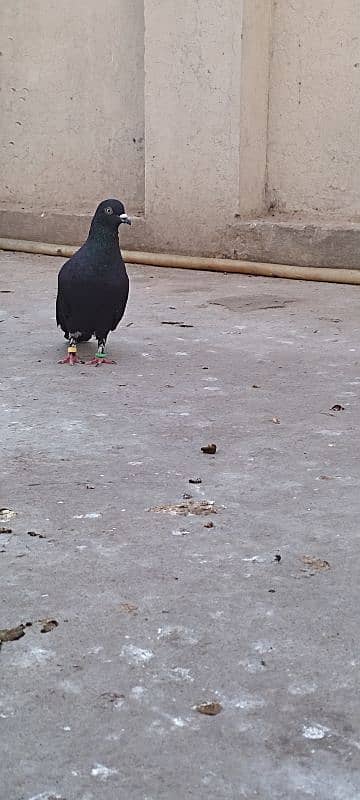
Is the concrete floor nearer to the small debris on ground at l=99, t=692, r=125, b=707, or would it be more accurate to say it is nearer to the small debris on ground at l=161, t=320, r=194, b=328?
the small debris on ground at l=99, t=692, r=125, b=707

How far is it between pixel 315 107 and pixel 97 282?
10.6ft

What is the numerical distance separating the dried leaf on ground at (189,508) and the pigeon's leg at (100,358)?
73.6 inches

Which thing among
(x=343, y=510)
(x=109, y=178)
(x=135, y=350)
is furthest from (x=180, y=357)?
(x=109, y=178)

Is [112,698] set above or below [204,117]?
below

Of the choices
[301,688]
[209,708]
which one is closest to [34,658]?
[209,708]

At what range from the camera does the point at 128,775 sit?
1.86m

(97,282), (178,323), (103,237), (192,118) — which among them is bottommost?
(178,323)

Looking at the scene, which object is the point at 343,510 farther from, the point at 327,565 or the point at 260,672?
the point at 260,672

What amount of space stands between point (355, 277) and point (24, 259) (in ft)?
8.88

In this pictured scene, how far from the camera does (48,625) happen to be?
240 cm

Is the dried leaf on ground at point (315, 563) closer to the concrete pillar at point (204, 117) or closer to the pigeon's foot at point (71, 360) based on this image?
the pigeon's foot at point (71, 360)

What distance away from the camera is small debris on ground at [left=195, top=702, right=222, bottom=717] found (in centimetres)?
206

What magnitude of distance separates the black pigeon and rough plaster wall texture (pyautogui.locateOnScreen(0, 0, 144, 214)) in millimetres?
3497

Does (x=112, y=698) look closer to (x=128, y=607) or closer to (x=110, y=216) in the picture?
(x=128, y=607)
